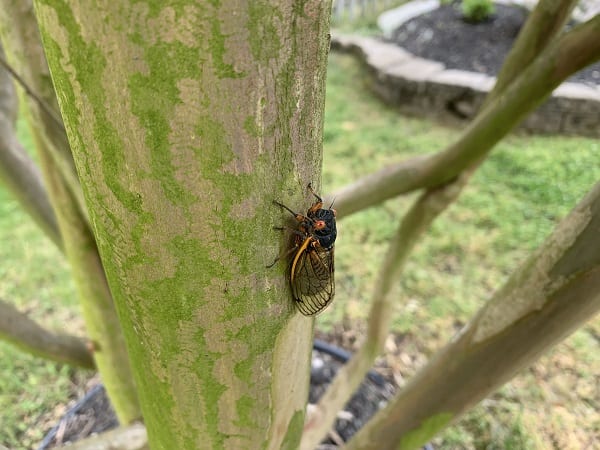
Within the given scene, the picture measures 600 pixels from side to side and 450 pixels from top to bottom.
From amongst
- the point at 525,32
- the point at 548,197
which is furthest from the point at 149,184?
the point at 548,197

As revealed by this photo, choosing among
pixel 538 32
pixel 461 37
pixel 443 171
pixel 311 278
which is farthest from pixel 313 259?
pixel 461 37

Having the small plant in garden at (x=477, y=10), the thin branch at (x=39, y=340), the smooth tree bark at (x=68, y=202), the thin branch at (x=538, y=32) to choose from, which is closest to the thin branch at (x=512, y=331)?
the thin branch at (x=538, y=32)

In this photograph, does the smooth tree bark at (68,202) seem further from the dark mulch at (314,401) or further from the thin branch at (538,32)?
the thin branch at (538,32)

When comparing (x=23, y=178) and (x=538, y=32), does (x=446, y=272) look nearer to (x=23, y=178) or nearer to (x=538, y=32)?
(x=538, y=32)

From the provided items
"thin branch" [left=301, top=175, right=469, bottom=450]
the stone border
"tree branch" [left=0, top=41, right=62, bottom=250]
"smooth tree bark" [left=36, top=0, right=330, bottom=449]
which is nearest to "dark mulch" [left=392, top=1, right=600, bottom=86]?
the stone border

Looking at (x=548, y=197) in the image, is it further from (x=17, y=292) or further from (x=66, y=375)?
(x=17, y=292)

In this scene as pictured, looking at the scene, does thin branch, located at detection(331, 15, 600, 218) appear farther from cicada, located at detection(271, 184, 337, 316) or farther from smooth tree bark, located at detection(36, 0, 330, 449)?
smooth tree bark, located at detection(36, 0, 330, 449)

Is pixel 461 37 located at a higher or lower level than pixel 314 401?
higher
